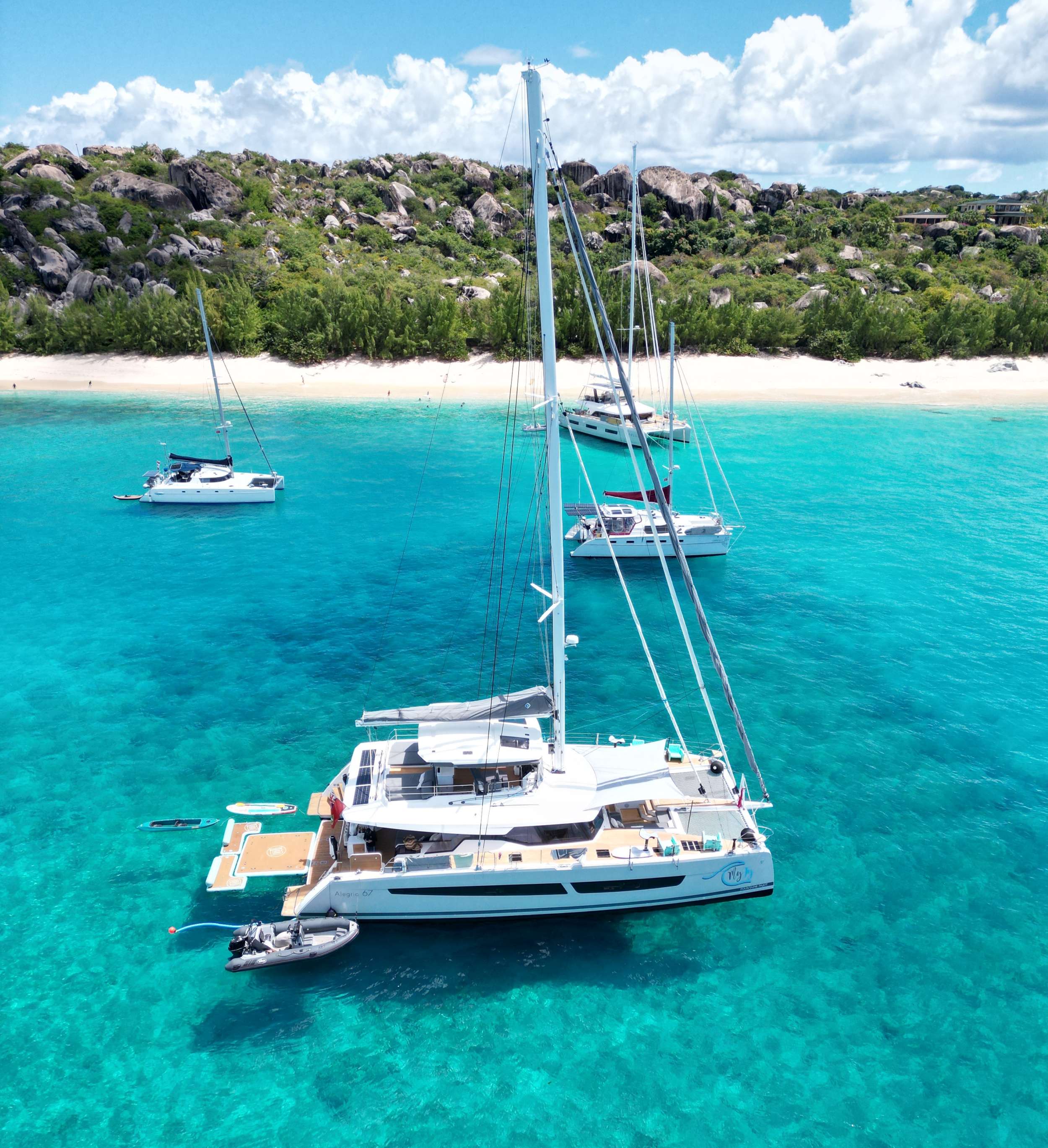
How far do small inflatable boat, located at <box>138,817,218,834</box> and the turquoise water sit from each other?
611 mm

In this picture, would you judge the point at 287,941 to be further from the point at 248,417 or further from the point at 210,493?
the point at 248,417

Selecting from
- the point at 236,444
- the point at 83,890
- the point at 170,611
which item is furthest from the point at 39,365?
the point at 83,890

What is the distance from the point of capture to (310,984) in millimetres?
23219

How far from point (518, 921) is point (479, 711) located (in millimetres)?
6762

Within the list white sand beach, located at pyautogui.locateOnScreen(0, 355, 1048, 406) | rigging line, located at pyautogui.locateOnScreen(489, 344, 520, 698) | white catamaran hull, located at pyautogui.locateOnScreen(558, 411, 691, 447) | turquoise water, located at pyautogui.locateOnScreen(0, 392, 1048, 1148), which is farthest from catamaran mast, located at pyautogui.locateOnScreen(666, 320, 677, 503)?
white sand beach, located at pyautogui.locateOnScreen(0, 355, 1048, 406)

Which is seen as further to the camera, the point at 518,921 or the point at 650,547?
the point at 650,547

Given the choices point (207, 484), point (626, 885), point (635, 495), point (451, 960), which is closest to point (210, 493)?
point (207, 484)

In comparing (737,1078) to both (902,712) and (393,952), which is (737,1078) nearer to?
(393,952)

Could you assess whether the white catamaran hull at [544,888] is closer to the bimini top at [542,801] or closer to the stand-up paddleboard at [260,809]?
the bimini top at [542,801]

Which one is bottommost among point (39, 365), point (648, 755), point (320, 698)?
point (320, 698)

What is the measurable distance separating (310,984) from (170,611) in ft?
92.9

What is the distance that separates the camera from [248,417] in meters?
87.6

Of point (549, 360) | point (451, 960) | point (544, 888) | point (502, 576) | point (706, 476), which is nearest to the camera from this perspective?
point (549, 360)

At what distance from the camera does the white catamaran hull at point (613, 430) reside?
78750 mm
